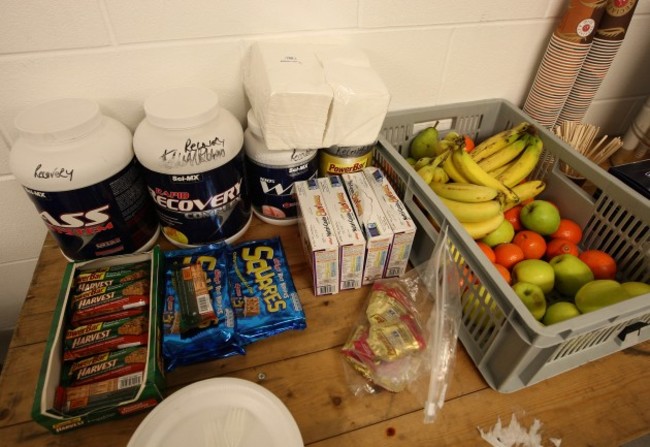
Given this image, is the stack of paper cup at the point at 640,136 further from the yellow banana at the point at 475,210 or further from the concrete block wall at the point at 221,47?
the yellow banana at the point at 475,210

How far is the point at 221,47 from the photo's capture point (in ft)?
2.08

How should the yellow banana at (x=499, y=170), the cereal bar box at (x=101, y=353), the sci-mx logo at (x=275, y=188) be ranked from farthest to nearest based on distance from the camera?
the yellow banana at (x=499, y=170), the sci-mx logo at (x=275, y=188), the cereal bar box at (x=101, y=353)

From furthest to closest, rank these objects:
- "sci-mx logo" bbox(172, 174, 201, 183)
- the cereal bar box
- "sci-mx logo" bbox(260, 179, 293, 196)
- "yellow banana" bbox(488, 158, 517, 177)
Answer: "yellow banana" bbox(488, 158, 517, 177) < "sci-mx logo" bbox(260, 179, 293, 196) < "sci-mx logo" bbox(172, 174, 201, 183) < the cereal bar box

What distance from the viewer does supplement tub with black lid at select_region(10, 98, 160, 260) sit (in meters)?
0.51

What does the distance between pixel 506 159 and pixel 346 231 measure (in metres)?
0.41

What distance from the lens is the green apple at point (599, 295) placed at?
52 cm

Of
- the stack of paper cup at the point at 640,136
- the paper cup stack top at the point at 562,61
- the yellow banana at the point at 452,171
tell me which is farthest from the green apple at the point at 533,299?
the stack of paper cup at the point at 640,136

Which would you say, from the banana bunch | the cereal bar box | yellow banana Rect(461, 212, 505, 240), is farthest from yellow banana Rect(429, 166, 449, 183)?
the cereal bar box

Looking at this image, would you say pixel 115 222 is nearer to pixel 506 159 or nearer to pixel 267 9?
pixel 267 9

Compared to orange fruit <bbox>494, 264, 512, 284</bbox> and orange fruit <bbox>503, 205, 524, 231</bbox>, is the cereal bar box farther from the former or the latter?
orange fruit <bbox>503, 205, 524, 231</bbox>

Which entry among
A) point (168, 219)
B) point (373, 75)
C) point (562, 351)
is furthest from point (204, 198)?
point (562, 351)

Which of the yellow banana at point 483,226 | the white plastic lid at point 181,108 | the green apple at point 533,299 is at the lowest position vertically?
the green apple at point 533,299

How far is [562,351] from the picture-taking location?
1.65ft

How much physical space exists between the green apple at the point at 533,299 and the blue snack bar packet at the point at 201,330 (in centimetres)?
41
